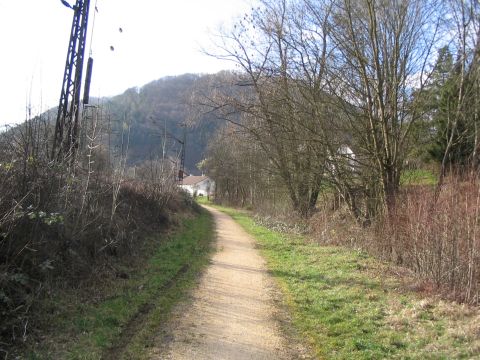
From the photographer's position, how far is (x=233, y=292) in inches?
374

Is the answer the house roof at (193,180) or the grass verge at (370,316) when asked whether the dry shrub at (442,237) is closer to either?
the grass verge at (370,316)

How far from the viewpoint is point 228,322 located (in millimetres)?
7383

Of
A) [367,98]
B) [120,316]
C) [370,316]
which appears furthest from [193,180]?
[370,316]

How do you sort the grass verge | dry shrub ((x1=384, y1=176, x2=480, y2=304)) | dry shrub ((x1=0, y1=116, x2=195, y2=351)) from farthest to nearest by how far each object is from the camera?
dry shrub ((x1=384, y1=176, x2=480, y2=304)) → dry shrub ((x1=0, y1=116, x2=195, y2=351)) → the grass verge

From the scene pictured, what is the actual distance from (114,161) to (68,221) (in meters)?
6.84

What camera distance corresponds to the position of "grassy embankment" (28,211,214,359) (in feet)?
19.3

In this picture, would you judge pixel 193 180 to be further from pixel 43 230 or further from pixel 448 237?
pixel 448 237

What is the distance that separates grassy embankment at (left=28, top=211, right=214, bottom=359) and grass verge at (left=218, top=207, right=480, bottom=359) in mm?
2363

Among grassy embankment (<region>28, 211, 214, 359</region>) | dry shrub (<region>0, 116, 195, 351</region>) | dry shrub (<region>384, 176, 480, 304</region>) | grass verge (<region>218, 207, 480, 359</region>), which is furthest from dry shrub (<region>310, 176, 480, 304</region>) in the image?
dry shrub (<region>0, 116, 195, 351</region>)

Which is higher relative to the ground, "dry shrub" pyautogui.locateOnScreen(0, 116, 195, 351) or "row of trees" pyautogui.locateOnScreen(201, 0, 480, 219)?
"row of trees" pyautogui.locateOnScreen(201, 0, 480, 219)

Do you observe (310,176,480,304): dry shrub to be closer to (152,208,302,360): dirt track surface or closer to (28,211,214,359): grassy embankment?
(152,208,302,360): dirt track surface

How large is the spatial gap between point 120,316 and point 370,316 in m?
4.13

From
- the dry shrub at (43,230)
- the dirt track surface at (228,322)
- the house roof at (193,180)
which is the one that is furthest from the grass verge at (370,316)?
the house roof at (193,180)

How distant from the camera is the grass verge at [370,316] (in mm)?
6055
